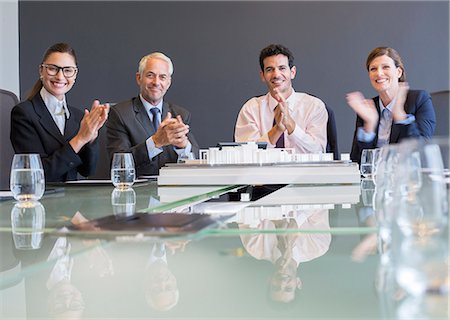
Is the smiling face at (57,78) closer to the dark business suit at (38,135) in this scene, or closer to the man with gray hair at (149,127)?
the dark business suit at (38,135)

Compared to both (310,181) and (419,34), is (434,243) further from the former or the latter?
(419,34)

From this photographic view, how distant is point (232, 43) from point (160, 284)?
386cm

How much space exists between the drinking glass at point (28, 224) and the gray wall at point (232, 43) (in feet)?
11.1

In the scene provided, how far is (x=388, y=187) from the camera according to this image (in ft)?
2.47

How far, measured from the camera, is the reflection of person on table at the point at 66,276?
0.82 metres

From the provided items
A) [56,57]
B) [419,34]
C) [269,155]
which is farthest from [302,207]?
[419,34]

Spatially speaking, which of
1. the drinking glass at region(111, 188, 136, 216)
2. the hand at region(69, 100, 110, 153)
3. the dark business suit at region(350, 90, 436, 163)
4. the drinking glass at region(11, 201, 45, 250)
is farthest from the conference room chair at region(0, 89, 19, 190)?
the drinking glass at region(11, 201, 45, 250)

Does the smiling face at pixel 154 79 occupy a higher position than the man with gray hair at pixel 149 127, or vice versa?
the smiling face at pixel 154 79

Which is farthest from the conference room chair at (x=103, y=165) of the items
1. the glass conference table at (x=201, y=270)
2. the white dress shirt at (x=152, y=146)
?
the glass conference table at (x=201, y=270)

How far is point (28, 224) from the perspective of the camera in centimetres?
107

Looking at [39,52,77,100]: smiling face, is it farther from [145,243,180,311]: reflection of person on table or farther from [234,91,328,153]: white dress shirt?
[145,243,180,311]: reflection of person on table

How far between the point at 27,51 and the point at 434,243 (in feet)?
15.3

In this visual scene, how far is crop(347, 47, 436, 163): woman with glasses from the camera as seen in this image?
3.28m

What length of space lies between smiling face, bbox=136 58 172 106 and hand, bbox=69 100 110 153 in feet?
2.94
